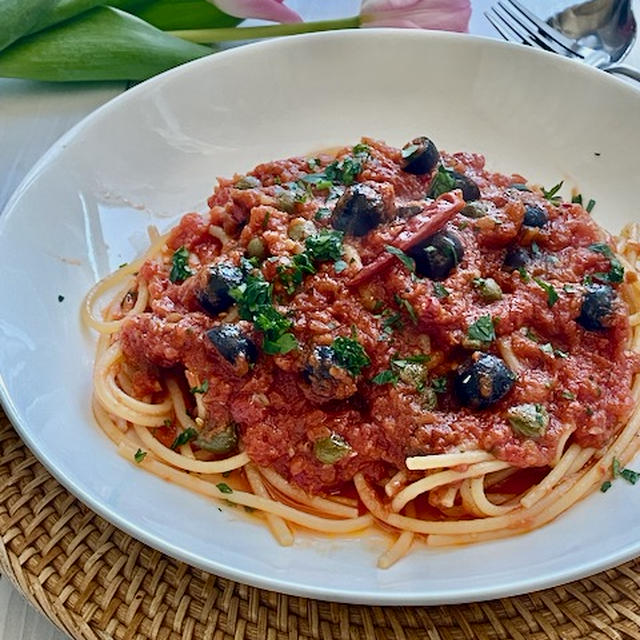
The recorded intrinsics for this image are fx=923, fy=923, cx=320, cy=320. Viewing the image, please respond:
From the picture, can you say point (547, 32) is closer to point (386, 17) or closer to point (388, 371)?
point (386, 17)

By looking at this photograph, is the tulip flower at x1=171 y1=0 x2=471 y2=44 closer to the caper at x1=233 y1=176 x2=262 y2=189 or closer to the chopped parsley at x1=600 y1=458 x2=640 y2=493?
the caper at x1=233 y1=176 x2=262 y2=189

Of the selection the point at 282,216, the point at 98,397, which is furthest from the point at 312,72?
the point at 98,397

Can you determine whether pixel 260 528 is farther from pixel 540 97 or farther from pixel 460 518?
pixel 540 97

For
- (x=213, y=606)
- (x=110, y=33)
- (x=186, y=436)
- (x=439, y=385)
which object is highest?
(x=110, y=33)

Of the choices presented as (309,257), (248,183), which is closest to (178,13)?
(248,183)

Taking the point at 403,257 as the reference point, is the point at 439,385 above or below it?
below

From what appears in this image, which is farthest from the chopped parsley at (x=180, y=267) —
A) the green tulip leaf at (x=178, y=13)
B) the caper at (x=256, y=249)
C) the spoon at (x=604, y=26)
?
the spoon at (x=604, y=26)
